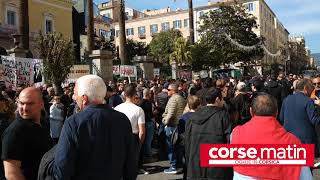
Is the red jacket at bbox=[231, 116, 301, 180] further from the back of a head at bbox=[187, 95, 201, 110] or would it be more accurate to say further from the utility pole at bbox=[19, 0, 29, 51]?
the utility pole at bbox=[19, 0, 29, 51]

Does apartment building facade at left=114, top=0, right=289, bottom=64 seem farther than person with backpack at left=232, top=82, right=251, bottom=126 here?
Yes

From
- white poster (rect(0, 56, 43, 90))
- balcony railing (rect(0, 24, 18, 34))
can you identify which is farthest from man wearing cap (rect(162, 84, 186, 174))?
balcony railing (rect(0, 24, 18, 34))

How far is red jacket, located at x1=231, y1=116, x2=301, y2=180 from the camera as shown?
343cm

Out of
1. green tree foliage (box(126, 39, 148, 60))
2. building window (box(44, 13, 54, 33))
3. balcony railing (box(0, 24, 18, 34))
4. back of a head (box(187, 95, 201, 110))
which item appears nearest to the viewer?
back of a head (box(187, 95, 201, 110))

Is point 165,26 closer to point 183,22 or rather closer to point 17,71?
point 183,22

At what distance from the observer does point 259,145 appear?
3443mm

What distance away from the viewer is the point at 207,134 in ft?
17.1

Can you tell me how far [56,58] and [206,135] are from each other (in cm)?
1441

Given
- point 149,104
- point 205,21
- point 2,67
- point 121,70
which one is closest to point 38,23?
point 205,21

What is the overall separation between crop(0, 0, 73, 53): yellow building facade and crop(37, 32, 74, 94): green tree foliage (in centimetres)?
2243

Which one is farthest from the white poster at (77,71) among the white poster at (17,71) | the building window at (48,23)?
the building window at (48,23)

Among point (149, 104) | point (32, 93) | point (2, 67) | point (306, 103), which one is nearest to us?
point (32, 93)

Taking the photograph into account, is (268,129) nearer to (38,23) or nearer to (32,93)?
(32,93)

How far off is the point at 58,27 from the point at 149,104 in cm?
4427
